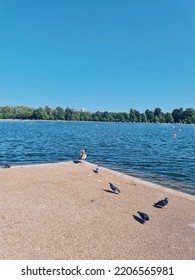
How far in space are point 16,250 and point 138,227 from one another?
154 inches

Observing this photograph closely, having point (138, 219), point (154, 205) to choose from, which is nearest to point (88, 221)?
point (138, 219)

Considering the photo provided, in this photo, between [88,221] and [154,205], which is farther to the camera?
[154,205]

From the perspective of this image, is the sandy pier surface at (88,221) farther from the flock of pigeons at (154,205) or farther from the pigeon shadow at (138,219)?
the flock of pigeons at (154,205)

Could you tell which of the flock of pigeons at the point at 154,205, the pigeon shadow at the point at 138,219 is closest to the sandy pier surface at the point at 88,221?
the pigeon shadow at the point at 138,219

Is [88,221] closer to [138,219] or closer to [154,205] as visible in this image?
[138,219]

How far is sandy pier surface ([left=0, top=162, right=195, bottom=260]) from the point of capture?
21.3 feet

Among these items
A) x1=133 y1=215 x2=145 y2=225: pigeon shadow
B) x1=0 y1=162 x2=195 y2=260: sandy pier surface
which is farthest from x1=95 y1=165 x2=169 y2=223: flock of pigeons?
x1=0 y1=162 x2=195 y2=260: sandy pier surface

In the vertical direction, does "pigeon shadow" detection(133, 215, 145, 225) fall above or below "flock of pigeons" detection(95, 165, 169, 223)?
below

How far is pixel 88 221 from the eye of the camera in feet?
27.2

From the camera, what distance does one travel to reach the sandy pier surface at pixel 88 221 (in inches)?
256

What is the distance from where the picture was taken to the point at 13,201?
9.70 m

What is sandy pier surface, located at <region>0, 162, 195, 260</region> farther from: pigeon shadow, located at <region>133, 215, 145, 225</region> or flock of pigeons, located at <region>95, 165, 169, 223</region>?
flock of pigeons, located at <region>95, 165, 169, 223</region>
